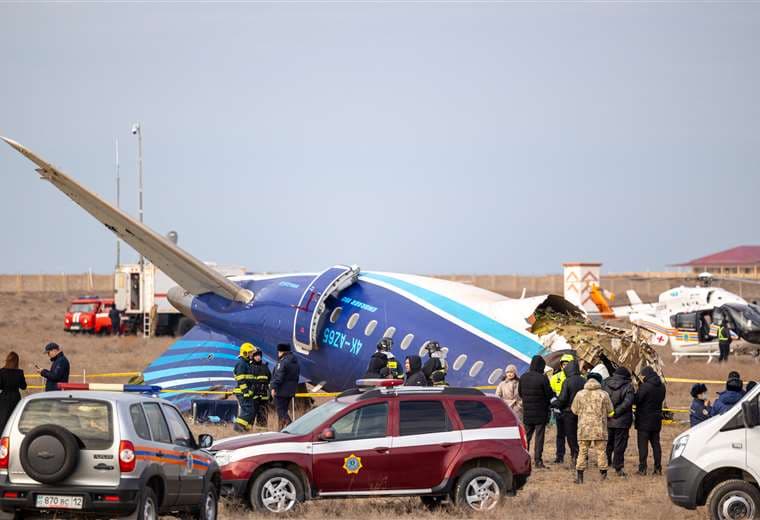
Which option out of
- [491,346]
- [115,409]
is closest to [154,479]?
[115,409]

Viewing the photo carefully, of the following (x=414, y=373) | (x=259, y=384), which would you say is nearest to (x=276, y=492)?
(x=414, y=373)

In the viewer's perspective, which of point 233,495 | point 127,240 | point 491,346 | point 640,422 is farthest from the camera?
point 127,240

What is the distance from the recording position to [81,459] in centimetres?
1176

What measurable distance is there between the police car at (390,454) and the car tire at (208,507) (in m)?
0.80

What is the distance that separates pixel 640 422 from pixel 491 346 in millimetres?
4299

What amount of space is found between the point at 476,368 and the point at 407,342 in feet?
5.38

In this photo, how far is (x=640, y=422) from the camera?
1959 centimetres

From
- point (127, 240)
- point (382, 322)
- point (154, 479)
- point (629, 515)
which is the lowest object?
point (629, 515)

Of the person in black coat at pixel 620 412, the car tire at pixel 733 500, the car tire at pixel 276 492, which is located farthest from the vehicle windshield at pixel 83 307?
the car tire at pixel 733 500

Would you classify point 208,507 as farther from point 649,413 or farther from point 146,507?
point 649,413

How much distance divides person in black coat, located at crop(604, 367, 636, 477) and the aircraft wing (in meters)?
10.2

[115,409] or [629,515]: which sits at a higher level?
[115,409]

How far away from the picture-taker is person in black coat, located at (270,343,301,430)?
22219 millimetres

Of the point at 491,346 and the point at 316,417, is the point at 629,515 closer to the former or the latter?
the point at 316,417
